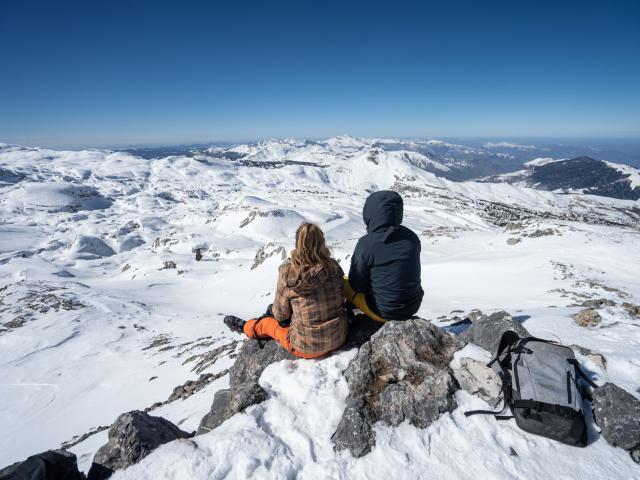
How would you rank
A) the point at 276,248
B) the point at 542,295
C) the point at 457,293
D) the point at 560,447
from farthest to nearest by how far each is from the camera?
the point at 276,248 → the point at 457,293 → the point at 542,295 → the point at 560,447

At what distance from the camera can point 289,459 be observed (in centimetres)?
445

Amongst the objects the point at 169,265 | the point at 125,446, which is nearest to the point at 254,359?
the point at 125,446

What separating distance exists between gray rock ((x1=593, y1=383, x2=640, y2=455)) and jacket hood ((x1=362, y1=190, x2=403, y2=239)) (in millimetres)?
3866

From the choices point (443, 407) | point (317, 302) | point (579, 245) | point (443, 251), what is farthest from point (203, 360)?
point (579, 245)

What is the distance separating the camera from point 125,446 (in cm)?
458

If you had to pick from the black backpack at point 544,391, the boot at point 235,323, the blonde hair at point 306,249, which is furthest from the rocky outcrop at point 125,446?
the black backpack at point 544,391

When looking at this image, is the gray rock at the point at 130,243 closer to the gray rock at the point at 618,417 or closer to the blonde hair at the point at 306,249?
the blonde hair at the point at 306,249

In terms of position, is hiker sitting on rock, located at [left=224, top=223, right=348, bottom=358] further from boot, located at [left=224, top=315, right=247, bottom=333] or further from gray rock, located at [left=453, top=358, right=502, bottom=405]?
gray rock, located at [left=453, top=358, right=502, bottom=405]

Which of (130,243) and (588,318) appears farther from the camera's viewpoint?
(130,243)

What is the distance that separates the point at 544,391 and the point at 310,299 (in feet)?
12.1

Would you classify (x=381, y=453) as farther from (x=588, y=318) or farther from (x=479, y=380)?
(x=588, y=318)

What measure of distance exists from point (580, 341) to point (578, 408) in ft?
12.5

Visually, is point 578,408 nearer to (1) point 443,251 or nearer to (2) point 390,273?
(2) point 390,273

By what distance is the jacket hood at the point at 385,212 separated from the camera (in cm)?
580
